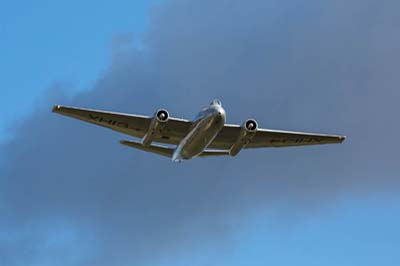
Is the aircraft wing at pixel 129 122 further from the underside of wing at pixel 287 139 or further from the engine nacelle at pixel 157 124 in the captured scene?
the underside of wing at pixel 287 139

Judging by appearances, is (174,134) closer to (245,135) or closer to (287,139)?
(245,135)

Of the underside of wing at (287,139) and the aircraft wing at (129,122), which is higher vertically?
the underside of wing at (287,139)

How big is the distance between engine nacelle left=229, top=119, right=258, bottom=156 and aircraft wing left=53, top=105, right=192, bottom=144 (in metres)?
4.55

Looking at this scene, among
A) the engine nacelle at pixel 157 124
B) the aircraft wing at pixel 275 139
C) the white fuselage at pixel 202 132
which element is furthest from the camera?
the aircraft wing at pixel 275 139

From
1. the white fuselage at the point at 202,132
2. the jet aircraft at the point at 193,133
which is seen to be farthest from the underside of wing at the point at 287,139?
the white fuselage at the point at 202,132

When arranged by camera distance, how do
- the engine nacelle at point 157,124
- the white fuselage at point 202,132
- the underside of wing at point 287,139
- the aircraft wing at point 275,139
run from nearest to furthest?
the white fuselage at point 202,132 < the engine nacelle at point 157,124 < the aircraft wing at point 275,139 < the underside of wing at point 287,139

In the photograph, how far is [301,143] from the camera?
9381 cm

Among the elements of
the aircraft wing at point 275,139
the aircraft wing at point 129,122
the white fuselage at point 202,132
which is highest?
the aircraft wing at point 275,139

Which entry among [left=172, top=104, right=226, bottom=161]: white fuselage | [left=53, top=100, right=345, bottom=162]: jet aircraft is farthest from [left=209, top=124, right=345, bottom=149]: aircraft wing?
[left=172, top=104, right=226, bottom=161]: white fuselage

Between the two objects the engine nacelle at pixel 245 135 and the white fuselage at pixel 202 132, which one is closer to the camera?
the white fuselage at pixel 202 132

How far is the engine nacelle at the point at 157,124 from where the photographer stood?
278 feet

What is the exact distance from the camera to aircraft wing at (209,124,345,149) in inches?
3561

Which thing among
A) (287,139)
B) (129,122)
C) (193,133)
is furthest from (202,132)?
(287,139)

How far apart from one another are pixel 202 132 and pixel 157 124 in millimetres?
4457
